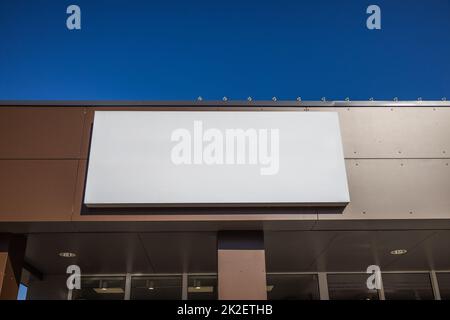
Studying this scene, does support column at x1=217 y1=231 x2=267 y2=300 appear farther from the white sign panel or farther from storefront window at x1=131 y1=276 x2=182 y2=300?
storefront window at x1=131 y1=276 x2=182 y2=300

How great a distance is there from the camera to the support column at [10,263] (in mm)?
5969

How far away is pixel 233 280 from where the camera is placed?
19.5 feet

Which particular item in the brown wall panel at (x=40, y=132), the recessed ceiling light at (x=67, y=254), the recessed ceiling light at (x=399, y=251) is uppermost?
the brown wall panel at (x=40, y=132)

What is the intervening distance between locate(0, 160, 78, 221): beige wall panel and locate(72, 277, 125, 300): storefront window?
344 cm

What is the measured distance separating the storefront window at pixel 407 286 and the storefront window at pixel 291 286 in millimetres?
1494

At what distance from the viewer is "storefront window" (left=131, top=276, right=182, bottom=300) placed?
28.4 feet

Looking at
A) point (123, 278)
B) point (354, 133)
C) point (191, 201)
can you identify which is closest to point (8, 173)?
point (191, 201)

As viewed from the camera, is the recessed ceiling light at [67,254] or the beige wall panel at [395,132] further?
the recessed ceiling light at [67,254]

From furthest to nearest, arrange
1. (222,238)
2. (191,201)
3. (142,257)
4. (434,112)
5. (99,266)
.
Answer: (99,266)
(142,257)
(434,112)
(222,238)
(191,201)

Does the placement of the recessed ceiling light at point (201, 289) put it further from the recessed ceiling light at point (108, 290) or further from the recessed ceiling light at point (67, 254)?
the recessed ceiling light at point (67, 254)

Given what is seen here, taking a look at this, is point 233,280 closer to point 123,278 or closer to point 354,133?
point 354,133

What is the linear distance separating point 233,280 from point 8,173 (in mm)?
3569

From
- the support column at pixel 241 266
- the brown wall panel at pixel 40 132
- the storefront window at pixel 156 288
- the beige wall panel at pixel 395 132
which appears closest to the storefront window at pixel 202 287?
the storefront window at pixel 156 288

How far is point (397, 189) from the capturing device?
6117 mm
